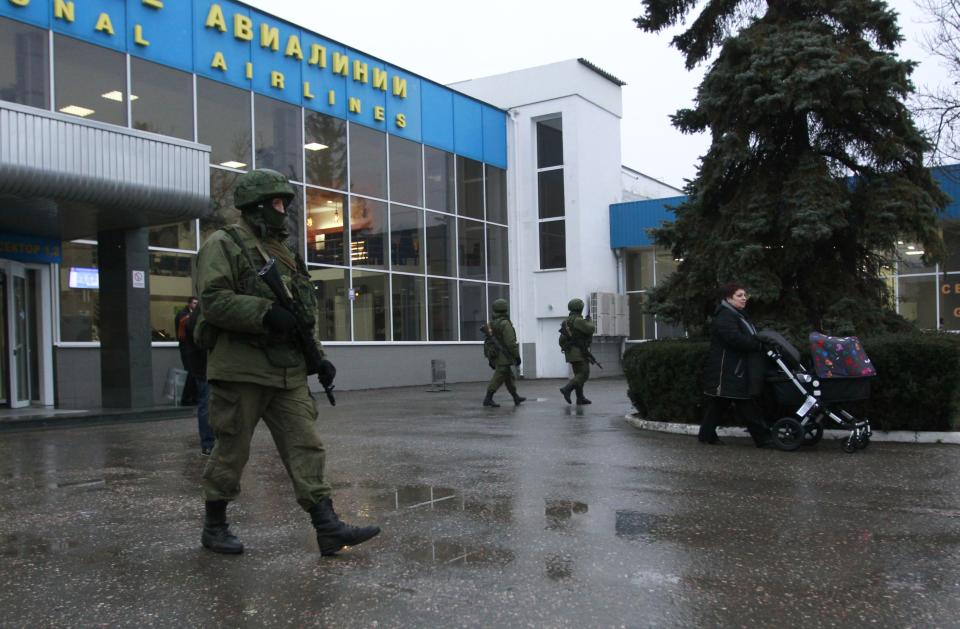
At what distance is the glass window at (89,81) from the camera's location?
1503 cm

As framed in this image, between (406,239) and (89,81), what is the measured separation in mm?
9397

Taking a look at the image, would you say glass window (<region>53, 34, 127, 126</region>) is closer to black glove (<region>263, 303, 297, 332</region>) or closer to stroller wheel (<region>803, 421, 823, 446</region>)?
black glove (<region>263, 303, 297, 332</region>)

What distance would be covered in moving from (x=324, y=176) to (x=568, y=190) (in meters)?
9.09

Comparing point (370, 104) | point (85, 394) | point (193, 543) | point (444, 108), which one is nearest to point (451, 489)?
point (193, 543)

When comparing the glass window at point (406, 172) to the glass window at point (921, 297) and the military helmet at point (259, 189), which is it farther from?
the military helmet at point (259, 189)

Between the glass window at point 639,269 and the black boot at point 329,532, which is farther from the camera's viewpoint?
the glass window at point 639,269

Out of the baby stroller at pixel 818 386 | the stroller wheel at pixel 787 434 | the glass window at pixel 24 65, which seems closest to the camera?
the baby stroller at pixel 818 386

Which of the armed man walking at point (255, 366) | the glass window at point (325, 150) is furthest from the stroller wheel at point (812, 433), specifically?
the glass window at point (325, 150)

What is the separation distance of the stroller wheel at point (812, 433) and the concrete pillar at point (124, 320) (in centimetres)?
1061

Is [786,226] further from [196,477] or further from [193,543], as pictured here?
[193,543]

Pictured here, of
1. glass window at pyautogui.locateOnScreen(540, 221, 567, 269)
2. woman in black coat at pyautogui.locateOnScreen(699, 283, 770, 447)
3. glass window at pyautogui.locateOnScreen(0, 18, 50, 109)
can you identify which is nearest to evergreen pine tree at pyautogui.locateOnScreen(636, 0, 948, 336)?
woman in black coat at pyautogui.locateOnScreen(699, 283, 770, 447)

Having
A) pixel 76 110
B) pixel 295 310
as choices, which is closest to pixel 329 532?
pixel 295 310

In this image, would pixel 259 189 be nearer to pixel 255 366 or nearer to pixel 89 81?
pixel 255 366

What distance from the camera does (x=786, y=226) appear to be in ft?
33.3
